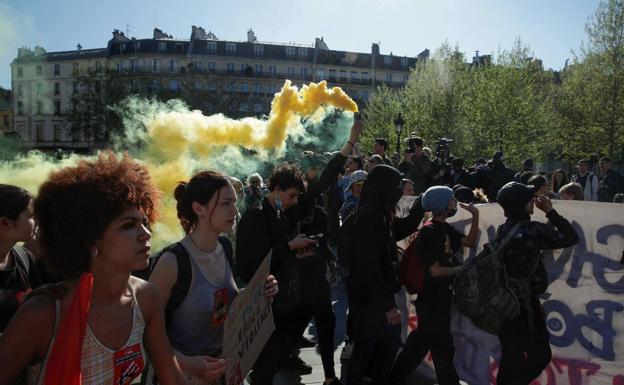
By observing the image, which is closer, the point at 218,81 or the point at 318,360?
the point at 318,360

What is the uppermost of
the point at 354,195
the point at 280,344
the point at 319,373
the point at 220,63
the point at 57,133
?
the point at 220,63

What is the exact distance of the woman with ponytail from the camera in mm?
2540

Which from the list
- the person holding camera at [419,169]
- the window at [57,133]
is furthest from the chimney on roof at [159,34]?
the person holding camera at [419,169]

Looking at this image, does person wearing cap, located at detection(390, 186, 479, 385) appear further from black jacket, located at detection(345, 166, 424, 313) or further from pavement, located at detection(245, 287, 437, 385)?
pavement, located at detection(245, 287, 437, 385)

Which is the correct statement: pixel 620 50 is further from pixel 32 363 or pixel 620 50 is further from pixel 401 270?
pixel 32 363

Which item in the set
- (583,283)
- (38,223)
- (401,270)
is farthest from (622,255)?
(38,223)

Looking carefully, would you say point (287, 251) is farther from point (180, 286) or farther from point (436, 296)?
point (180, 286)

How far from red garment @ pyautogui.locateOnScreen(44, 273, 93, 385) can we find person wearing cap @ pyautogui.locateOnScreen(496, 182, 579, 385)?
2.78 meters

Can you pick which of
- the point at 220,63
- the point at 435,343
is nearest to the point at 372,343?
the point at 435,343

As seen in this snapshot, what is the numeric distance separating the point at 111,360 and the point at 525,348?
9.18 ft

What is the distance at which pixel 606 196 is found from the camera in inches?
424

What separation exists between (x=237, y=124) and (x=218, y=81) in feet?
116

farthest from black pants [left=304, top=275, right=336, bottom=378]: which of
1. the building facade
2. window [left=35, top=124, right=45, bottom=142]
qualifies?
window [left=35, top=124, right=45, bottom=142]

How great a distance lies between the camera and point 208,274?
2709mm
